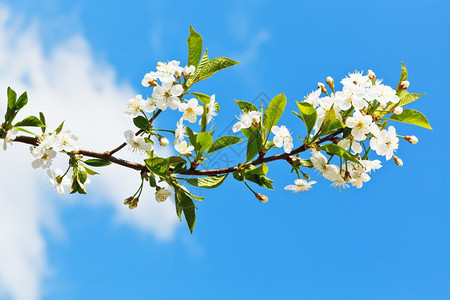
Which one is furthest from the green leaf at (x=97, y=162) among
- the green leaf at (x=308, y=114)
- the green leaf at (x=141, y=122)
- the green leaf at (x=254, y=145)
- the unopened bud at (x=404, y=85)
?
the unopened bud at (x=404, y=85)

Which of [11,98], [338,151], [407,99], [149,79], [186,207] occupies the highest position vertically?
[149,79]

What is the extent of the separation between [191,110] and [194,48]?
38 cm

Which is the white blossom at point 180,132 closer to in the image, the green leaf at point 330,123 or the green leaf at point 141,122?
the green leaf at point 141,122

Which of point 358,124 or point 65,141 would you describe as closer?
point 358,124

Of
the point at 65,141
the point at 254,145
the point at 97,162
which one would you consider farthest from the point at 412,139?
the point at 65,141

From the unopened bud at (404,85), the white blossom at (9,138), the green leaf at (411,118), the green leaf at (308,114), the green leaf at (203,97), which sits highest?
the green leaf at (203,97)

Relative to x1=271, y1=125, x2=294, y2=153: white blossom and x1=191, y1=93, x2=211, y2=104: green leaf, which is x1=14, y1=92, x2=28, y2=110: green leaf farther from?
x1=271, y1=125, x2=294, y2=153: white blossom

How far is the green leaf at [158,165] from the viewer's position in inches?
94.7

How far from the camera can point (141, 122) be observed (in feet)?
8.69

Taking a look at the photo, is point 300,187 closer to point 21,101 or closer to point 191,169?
point 191,169

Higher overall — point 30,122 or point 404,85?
point 404,85

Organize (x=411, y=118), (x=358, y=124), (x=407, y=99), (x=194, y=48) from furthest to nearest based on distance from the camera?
(x=194, y=48)
(x=407, y=99)
(x=411, y=118)
(x=358, y=124)

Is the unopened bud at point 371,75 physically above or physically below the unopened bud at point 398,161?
above

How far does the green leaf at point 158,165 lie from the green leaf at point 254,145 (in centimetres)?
42
